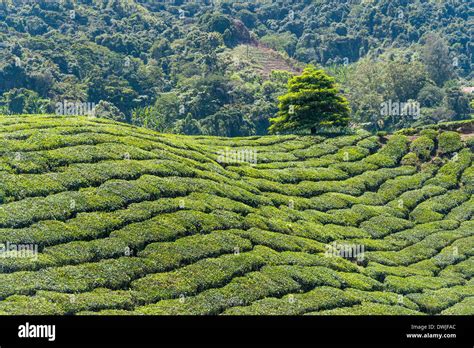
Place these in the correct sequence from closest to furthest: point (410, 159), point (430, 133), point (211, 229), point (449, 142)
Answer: point (211, 229)
point (410, 159)
point (449, 142)
point (430, 133)

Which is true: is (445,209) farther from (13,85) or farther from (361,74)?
(13,85)

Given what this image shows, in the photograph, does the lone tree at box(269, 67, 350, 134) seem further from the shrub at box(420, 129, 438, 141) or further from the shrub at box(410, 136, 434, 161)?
the shrub at box(410, 136, 434, 161)

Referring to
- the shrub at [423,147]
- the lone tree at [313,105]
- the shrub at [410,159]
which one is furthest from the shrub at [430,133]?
the lone tree at [313,105]

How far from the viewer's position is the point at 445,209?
204ft

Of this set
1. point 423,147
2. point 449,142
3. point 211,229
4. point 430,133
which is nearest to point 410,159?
point 423,147

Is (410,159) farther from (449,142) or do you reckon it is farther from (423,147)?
(449,142)

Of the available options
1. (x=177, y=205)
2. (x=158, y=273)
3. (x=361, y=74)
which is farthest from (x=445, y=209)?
(x=361, y=74)

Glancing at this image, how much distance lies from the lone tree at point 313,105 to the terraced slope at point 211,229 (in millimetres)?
13889

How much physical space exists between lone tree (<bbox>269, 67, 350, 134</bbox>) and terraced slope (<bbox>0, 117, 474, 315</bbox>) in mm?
13889

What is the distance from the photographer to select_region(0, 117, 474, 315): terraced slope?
3728 cm

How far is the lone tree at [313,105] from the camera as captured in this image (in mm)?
80438

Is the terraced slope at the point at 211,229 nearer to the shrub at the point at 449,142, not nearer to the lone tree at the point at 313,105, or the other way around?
the shrub at the point at 449,142

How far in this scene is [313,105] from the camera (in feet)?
263

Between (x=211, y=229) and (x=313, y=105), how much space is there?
39084mm
